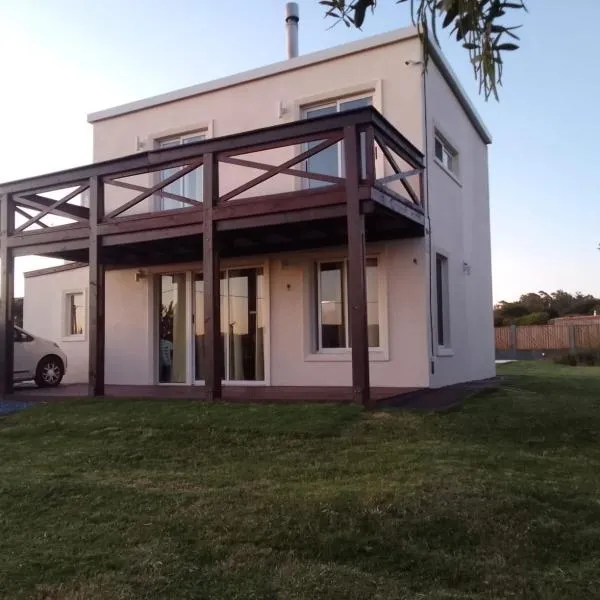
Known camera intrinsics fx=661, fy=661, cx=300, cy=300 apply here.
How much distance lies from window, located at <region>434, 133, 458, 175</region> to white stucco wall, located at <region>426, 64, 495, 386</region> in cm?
12

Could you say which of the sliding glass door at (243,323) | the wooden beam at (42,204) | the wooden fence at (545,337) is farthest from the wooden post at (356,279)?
the wooden fence at (545,337)

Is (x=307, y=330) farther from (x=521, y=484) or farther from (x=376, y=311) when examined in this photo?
(x=521, y=484)

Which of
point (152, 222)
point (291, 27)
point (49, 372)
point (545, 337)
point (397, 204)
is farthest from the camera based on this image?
point (545, 337)

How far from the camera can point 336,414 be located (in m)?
7.34

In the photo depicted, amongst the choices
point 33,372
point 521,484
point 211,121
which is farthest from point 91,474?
point 211,121

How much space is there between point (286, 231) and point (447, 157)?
4.48m

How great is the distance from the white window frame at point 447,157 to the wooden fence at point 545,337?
18.5 metres

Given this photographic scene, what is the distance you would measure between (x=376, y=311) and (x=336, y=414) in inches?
151

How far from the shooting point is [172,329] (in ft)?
42.5

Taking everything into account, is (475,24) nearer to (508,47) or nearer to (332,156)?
(508,47)

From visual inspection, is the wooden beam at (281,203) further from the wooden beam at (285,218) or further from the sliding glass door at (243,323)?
the sliding glass door at (243,323)

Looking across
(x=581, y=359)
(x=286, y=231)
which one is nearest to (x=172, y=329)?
(x=286, y=231)

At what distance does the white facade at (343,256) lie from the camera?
1068 cm

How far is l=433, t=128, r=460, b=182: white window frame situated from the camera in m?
11.8
